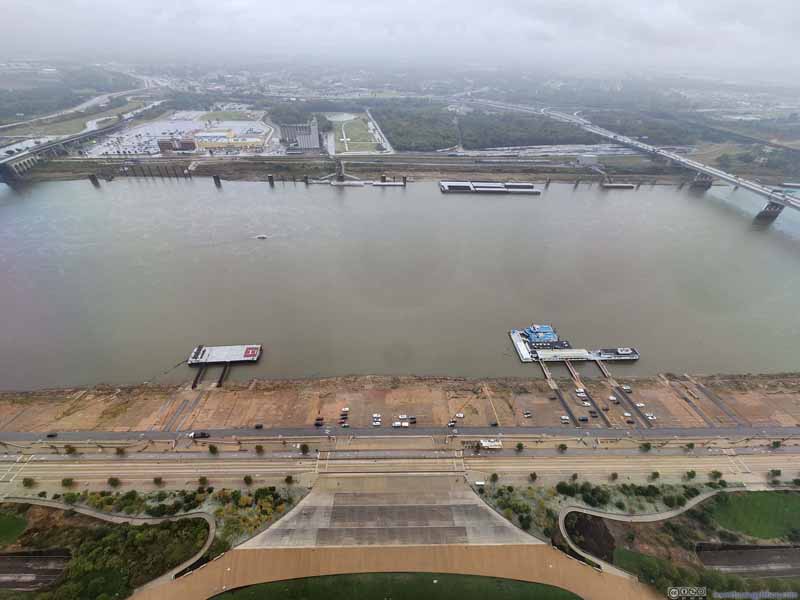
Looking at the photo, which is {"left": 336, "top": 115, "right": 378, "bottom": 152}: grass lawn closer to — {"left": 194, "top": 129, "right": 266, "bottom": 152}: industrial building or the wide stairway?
{"left": 194, "top": 129, "right": 266, "bottom": 152}: industrial building

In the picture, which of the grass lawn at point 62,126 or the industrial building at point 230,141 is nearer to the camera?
the industrial building at point 230,141

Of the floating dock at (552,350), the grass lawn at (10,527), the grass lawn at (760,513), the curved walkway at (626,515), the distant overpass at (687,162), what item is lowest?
the grass lawn at (760,513)

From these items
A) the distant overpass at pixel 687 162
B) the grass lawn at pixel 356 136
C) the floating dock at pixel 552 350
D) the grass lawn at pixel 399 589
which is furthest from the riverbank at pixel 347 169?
the grass lawn at pixel 399 589

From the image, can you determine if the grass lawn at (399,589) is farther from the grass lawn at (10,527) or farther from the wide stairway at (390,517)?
the grass lawn at (10,527)

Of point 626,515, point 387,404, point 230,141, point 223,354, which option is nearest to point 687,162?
point 626,515

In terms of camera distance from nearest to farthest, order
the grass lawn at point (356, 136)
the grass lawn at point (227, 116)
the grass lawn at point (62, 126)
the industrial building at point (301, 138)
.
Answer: the industrial building at point (301, 138)
the grass lawn at point (356, 136)
the grass lawn at point (62, 126)
the grass lawn at point (227, 116)

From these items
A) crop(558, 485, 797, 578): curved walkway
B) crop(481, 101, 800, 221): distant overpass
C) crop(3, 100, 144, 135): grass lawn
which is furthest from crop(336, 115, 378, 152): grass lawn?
crop(558, 485, 797, 578): curved walkway
